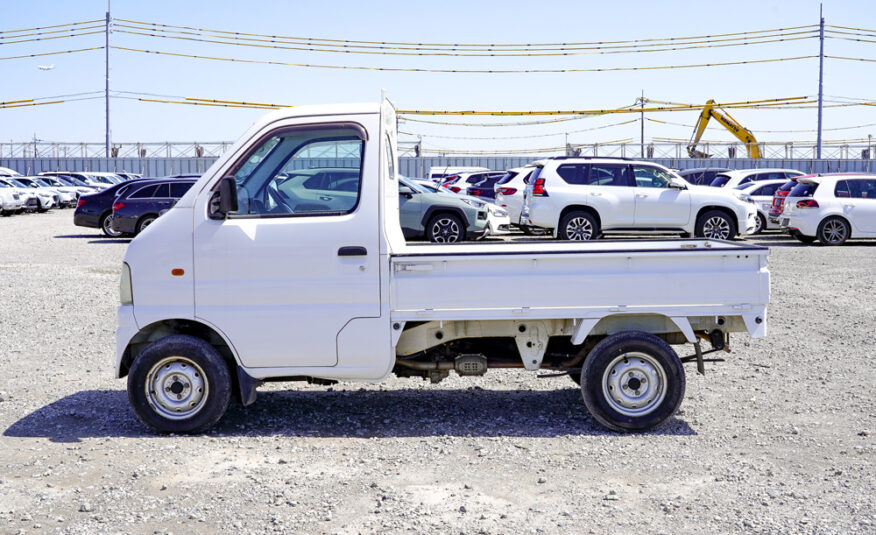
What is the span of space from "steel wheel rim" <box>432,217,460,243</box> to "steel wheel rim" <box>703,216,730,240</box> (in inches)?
216

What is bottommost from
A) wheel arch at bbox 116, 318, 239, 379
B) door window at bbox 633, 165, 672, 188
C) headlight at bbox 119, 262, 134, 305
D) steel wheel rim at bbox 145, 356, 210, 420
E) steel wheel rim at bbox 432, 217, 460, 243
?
steel wheel rim at bbox 145, 356, 210, 420

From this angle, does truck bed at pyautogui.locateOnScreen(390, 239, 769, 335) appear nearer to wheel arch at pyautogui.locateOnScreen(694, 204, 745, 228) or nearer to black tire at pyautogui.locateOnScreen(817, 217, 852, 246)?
wheel arch at pyautogui.locateOnScreen(694, 204, 745, 228)

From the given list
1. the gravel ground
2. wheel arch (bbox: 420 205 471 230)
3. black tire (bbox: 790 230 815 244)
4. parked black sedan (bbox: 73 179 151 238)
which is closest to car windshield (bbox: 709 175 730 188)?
black tire (bbox: 790 230 815 244)

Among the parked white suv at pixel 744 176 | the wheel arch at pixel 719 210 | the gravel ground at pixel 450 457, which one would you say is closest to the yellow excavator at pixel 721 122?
the parked white suv at pixel 744 176

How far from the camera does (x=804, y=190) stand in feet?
67.5

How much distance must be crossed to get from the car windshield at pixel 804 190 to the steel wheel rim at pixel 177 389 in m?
17.7

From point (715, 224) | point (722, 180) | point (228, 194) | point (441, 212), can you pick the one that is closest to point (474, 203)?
point (441, 212)

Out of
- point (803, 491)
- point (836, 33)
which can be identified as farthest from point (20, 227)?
point (836, 33)

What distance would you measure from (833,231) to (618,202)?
18.1ft

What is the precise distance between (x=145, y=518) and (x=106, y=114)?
4875 centimetres

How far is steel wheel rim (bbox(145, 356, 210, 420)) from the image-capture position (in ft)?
20.2

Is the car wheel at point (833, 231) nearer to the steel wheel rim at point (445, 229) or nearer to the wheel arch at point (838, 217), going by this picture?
the wheel arch at point (838, 217)

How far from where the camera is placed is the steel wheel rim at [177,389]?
6145 millimetres

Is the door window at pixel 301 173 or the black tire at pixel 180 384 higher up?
the door window at pixel 301 173
